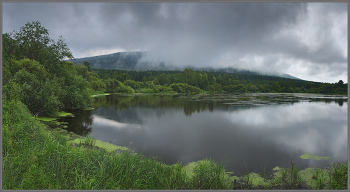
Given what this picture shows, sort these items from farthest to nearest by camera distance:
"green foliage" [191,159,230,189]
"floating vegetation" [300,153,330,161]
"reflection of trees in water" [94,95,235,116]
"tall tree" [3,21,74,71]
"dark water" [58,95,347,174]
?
1. "reflection of trees in water" [94,95,235,116]
2. "tall tree" [3,21,74,71]
3. "floating vegetation" [300,153,330,161]
4. "dark water" [58,95,347,174]
5. "green foliage" [191,159,230,189]

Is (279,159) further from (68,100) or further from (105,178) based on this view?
(68,100)

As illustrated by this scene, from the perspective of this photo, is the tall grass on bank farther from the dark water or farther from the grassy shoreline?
the dark water

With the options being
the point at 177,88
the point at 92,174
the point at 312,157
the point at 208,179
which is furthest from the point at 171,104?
the point at 177,88

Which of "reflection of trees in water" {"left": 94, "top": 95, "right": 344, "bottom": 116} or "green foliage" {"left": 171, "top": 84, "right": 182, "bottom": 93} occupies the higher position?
"green foliage" {"left": 171, "top": 84, "right": 182, "bottom": 93}

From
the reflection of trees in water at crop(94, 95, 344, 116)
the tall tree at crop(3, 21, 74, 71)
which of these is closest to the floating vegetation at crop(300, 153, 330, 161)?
the reflection of trees in water at crop(94, 95, 344, 116)

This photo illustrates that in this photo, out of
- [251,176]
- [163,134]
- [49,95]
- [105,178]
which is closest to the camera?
[105,178]

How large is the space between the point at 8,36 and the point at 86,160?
18874 millimetres

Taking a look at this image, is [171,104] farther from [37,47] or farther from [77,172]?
[77,172]

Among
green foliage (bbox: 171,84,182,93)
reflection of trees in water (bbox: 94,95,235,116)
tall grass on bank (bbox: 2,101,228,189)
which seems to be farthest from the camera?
green foliage (bbox: 171,84,182,93)

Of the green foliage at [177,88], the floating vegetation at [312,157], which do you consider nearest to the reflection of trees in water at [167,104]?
the floating vegetation at [312,157]

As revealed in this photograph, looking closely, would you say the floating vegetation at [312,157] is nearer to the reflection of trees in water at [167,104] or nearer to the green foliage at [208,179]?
the green foliage at [208,179]

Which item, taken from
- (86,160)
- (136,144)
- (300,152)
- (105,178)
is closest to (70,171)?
(86,160)

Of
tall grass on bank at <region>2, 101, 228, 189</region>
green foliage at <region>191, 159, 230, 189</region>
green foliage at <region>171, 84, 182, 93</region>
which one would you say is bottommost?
green foliage at <region>191, 159, 230, 189</region>

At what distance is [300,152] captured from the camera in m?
9.44
